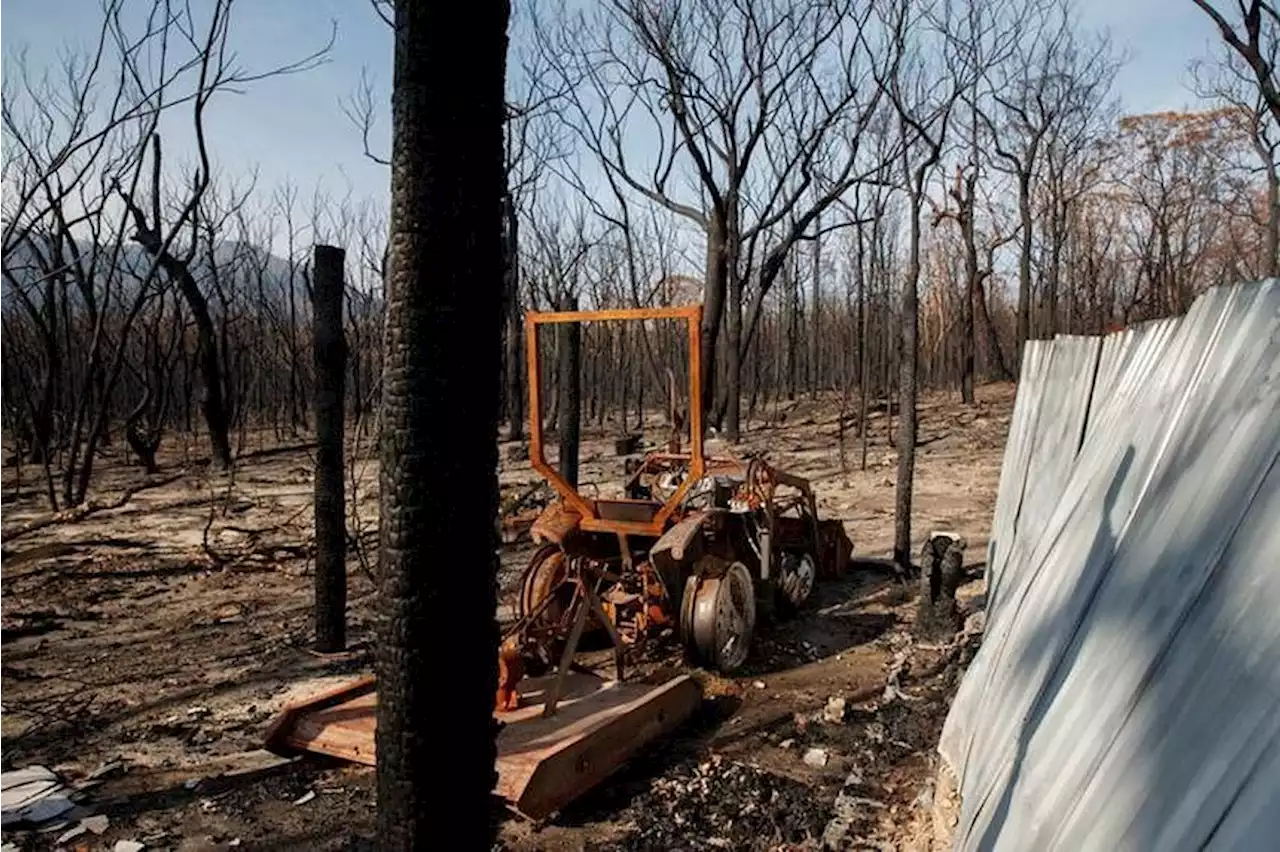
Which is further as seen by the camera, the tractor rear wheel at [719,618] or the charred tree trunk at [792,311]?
the charred tree trunk at [792,311]

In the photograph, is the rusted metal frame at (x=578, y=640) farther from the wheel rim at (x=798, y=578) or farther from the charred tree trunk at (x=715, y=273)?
the charred tree trunk at (x=715, y=273)

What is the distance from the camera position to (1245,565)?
4.50 feet

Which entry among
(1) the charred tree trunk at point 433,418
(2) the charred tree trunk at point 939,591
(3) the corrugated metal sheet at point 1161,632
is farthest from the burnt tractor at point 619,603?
(1) the charred tree trunk at point 433,418

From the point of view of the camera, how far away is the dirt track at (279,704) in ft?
14.3

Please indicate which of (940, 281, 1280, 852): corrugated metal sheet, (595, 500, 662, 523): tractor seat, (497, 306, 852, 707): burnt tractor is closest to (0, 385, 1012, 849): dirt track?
(497, 306, 852, 707): burnt tractor

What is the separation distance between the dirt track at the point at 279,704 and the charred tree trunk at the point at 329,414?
804 millimetres

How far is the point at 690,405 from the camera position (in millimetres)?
6078

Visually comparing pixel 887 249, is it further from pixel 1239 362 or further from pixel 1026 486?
pixel 1239 362

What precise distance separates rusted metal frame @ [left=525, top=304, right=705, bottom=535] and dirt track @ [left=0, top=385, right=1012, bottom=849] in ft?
4.10

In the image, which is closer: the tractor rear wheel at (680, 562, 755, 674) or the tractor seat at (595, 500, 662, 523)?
the tractor rear wheel at (680, 562, 755, 674)

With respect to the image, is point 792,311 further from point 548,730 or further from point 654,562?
point 548,730

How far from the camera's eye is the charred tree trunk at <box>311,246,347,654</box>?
637 cm

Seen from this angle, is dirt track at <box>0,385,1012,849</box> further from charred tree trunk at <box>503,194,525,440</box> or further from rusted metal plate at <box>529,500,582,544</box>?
charred tree trunk at <box>503,194,525,440</box>

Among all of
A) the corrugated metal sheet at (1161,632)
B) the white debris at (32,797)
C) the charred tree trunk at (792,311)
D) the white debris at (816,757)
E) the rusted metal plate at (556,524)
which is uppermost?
the charred tree trunk at (792,311)
